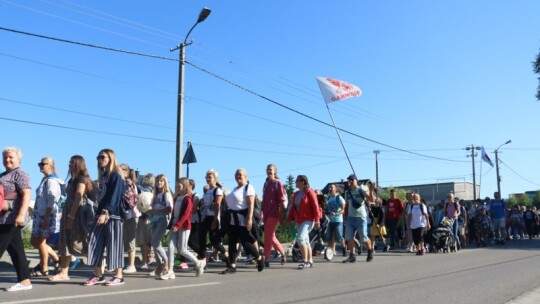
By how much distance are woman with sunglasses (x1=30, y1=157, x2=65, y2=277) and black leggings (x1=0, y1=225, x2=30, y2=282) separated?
108cm

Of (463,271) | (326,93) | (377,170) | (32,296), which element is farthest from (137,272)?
(377,170)

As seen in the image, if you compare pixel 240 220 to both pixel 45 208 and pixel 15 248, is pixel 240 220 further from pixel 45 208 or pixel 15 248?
pixel 15 248

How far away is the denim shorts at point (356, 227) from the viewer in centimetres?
1168

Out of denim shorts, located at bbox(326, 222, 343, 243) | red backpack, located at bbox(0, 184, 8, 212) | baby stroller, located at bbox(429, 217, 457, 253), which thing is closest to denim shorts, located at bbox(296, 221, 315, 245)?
denim shorts, located at bbox(326, 222, 343, 243)

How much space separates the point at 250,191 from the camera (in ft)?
31.0

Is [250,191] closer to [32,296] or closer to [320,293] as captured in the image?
[320,293]

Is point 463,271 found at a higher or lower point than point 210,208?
lower

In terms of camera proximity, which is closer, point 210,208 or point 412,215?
point 210,208

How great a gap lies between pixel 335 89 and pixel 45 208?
15.4m

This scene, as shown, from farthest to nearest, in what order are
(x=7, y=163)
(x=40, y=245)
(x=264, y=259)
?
(x=264, y=259) < (x=40, y=245) < (x=7, y=163)

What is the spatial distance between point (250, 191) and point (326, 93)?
523 inches

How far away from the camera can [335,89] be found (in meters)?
22.0

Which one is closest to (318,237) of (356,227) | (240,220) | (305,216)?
(356,227)

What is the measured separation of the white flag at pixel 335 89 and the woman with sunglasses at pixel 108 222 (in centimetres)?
1532
